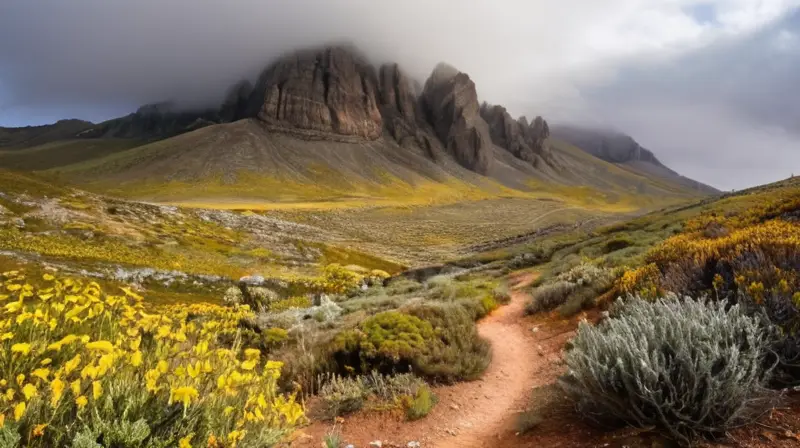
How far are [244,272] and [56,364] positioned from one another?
22501 millimetres

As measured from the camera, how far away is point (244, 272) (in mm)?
25625

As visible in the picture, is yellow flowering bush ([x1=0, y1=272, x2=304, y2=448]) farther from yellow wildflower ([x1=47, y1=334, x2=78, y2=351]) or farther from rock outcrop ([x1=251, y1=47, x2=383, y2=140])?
rock outcrop ([x1=251, y1=47, x2=383, y2=140])

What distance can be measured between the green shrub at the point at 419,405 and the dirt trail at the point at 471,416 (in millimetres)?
84

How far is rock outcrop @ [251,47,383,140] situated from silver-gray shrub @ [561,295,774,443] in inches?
5811

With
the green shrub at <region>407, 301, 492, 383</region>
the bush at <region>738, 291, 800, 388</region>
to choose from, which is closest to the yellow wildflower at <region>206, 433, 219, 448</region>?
the green shrub at <region>407, 301, 492, 383</region>

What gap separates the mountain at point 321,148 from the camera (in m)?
111

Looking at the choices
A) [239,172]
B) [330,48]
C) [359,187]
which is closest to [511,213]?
[359,187]

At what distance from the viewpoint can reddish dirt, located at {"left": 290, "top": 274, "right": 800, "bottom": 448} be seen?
3.98 metres

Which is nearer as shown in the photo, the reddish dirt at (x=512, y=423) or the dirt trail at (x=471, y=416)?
the reddish dirt at (x=512, y=423)

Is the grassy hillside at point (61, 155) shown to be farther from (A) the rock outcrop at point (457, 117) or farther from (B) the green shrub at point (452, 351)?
(B) the green shrub at point (452, 351)

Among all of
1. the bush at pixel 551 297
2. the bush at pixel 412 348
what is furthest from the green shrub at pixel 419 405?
the bush at pixel 551 297

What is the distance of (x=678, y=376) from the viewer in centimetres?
420

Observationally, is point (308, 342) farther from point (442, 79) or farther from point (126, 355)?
point (442, 79)

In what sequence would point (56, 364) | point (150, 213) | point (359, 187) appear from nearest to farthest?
point (56, 364) → point (150, 213) → point (359, 187)
